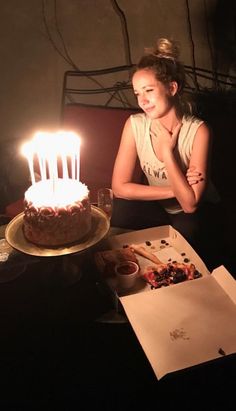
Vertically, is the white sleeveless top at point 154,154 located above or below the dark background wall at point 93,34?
below

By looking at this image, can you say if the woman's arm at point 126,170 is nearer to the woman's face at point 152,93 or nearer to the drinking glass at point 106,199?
the woman's face at point 152,93

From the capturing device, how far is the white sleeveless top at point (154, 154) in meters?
2.04

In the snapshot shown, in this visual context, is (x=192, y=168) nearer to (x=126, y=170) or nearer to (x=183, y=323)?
(x=126, y=170)

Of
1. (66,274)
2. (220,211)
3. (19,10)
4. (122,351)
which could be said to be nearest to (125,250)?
(66,274)

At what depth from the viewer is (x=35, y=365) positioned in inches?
46.6

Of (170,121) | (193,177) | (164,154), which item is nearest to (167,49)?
(170,121)

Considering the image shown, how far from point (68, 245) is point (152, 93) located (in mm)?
1026

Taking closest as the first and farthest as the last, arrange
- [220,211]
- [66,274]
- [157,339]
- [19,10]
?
[157,339] < [66,274] < [220,211] < [19,10]

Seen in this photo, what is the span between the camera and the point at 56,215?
4.16 feet

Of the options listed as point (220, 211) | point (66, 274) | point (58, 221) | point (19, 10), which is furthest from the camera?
point (19, 10)

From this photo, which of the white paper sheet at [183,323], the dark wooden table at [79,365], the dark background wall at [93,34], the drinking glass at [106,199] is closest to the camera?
the white paper sheet at [183,323]

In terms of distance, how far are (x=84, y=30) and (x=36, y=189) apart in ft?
6.31

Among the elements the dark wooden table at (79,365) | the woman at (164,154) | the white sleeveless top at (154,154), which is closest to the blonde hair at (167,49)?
the woman at (164,154)

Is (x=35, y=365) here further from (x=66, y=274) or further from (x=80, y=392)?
(x=66, y=274)
